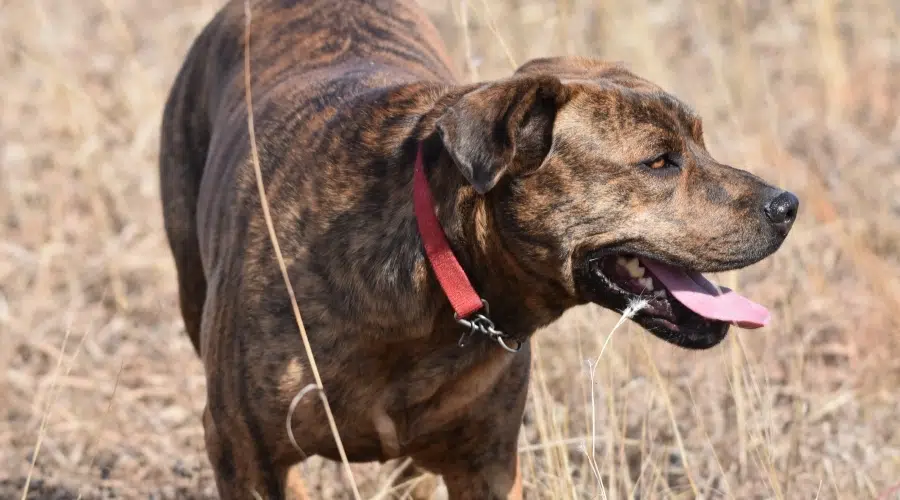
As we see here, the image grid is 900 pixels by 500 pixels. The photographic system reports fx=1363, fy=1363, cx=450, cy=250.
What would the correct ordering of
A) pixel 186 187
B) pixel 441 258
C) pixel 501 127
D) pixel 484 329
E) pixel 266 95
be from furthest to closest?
pixel 186 187 < pixel 266 95 < pixel 484 329 < pixel 441 258 < pixel 501 127

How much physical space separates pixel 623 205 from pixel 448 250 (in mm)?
475

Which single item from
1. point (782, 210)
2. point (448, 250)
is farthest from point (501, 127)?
point (782, 210)

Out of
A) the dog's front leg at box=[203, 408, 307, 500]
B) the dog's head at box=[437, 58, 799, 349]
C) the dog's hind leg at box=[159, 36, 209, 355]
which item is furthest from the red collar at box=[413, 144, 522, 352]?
the dog's hind leg at box=[159, 36, 209, 355]

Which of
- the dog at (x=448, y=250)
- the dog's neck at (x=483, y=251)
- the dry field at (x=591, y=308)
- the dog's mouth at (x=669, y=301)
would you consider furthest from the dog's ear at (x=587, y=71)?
the dog's mouth at (x=669, y=301)

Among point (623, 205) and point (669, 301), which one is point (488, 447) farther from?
point (623, 205)

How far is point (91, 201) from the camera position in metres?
7.61

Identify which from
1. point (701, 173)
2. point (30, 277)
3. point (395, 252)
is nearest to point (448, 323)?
point (395, 252)

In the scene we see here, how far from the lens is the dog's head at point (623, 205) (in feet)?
11.8

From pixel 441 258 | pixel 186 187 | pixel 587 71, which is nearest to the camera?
pixel 441 258

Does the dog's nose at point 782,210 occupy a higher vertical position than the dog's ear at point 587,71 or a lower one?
lower

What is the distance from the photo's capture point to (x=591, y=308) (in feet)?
17.6

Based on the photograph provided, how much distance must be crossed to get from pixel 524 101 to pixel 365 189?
1.91 ft

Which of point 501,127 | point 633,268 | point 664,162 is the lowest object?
point 633,268

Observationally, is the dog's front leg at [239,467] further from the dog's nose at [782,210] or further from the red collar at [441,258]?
the dog's nose at [782,210]
